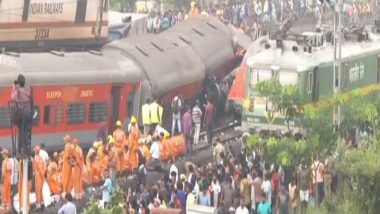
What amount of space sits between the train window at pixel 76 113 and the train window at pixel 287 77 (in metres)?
4.49

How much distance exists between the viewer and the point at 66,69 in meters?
26.2

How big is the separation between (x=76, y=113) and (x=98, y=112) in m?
0.69

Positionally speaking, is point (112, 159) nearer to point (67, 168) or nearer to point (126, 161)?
point (126, 161)

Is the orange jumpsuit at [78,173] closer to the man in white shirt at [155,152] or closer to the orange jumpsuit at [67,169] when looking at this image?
the orange jumpsuit at [67,169]

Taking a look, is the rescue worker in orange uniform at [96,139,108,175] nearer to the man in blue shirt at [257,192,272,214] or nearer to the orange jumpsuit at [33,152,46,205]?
the orange jumpsuit at [33,152,46,205]

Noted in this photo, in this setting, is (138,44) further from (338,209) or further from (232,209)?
(338,209)

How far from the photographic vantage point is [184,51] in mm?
30547

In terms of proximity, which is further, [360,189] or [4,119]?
[4,119]

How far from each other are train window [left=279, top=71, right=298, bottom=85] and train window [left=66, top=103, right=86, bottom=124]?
14.7 ft

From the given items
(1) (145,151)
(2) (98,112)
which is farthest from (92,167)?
(2) (98,112)

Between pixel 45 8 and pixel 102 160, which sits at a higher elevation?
pixel 45 8

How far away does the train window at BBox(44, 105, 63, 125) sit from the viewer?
25266mm

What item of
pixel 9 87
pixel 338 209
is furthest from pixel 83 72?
pixel 338 209

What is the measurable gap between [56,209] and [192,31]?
39.3 feet
